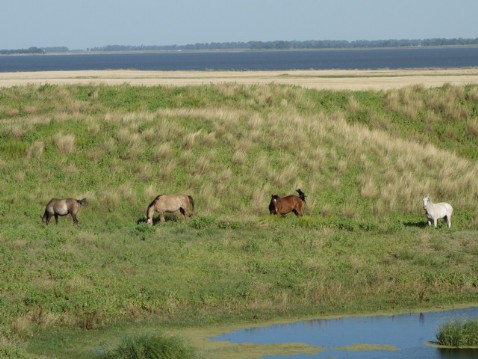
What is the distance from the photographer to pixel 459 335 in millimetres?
16234

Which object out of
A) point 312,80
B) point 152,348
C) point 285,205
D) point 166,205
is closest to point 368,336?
point 152,348

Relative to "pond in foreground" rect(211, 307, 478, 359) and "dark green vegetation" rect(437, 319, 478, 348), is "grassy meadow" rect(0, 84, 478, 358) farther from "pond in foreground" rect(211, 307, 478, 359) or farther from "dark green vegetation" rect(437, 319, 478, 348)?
"dark green vegetation" rect(437, 319, 478, 348)

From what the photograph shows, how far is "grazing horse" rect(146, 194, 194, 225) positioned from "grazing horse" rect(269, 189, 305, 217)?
2.30m

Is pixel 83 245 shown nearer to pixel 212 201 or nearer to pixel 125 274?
pixel 125 274

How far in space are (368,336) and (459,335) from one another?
164 cm

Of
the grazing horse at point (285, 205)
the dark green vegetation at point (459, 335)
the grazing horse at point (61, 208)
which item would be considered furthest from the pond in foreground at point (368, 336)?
the grazing horse at point (61, 208)

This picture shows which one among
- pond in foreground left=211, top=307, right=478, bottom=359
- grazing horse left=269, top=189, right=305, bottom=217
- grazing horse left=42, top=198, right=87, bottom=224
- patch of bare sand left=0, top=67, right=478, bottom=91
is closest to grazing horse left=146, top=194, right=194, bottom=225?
grazing horse left=42, top=198, right=87, bottom=224

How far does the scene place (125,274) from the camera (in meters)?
19.9

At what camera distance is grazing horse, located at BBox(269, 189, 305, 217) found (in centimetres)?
2591

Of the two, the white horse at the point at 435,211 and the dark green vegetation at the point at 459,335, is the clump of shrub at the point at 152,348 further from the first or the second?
the white horse at the point at 435,211

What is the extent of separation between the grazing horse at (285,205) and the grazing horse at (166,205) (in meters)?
2.30

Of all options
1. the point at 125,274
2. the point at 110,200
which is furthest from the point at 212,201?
the point at 125,274

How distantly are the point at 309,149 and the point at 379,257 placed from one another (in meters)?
10.5

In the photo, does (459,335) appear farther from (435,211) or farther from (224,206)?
(224,206)
